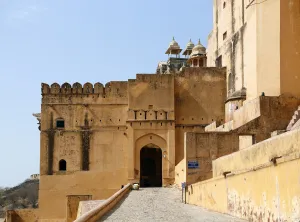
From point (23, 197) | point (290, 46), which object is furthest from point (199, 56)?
point (23, 197)

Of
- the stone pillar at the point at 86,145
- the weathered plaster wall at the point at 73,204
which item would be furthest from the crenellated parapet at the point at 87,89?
the weathered plaster wall at the point at 73,204

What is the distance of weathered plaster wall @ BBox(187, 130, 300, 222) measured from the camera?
6.64 m

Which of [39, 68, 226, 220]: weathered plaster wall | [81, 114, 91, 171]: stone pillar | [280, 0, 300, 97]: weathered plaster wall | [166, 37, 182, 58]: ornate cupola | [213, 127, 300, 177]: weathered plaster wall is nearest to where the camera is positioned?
[213, 127, 300, 177]: weathered plaster wall

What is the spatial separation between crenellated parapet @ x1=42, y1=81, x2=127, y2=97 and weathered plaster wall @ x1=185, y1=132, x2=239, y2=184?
22.6 ft

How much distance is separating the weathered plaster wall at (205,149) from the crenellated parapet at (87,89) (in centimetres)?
690

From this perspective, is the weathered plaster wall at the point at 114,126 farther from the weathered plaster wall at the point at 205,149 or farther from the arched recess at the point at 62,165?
the weathered plaster wall at the point at 205,149

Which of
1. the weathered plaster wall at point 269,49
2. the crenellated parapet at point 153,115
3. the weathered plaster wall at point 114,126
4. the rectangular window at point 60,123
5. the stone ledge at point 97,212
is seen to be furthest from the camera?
the rectangular window at point 60,123


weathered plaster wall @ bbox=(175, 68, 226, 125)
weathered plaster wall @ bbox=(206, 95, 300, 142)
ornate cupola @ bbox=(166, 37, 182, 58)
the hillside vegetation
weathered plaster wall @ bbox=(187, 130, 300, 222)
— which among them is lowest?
the hillside vegetation

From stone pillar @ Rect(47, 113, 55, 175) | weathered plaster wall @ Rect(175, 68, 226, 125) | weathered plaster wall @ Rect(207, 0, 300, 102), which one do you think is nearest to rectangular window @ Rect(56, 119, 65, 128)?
stone pillar @ Rect(47, 113, 55, 175)

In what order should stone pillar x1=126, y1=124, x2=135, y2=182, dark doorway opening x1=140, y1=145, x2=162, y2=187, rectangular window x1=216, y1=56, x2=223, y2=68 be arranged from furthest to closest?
1. dark doorway opening x1=140, y1=145, x2=162, y2=187
2. rectangular window x1=216, y1=56, x2=223, y2=68
3. stone pillar x1=126, y1=124, x2=135, y2=182

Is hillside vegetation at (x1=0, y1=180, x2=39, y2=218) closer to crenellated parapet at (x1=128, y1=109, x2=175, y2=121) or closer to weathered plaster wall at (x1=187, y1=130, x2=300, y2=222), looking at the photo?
crenellated parapet at (x1=128, y1=109, x2=175, y2=121)

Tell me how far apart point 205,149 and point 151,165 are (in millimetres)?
10935

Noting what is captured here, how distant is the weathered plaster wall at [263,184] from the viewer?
6639 millimetres

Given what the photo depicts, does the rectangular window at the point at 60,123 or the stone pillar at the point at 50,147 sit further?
the rectangular window at the point at 60,123
